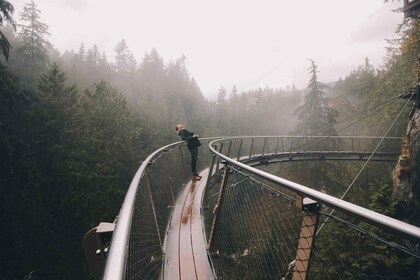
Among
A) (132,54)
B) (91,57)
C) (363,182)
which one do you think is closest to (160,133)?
(363,182)

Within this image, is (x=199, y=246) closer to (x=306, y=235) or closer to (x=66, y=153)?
(x=306, y=235)

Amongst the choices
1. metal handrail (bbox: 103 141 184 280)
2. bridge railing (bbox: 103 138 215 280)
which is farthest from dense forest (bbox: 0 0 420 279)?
metal handrail (bbox: 103 141 184 280)

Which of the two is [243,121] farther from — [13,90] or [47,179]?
[13,90]

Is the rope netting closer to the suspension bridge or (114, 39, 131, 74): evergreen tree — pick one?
the suspension bridge

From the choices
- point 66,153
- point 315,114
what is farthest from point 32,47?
point 315,114

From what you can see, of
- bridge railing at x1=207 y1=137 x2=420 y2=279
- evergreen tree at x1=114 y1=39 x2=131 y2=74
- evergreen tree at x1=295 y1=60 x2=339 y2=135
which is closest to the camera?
bridge railing at x1=207 y1=137 x2=420 y2=279

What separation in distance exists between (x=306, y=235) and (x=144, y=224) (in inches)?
68.5

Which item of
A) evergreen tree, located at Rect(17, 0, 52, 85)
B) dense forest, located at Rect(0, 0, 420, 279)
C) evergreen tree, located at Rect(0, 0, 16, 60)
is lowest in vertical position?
dense forest, located at Rect(0, 0, 420, 279)

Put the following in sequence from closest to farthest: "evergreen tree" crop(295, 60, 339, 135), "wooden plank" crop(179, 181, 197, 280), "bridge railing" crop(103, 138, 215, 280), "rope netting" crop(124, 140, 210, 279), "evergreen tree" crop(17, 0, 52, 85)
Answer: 1. "bridge railing" crop(103, 138, 215, 280)
2. "rope netting" crop(124, 140, 210, 279)
3. "wooden plank" crop(179, 181, 197, 280)
4. "evergreen tree" crop(295, 60, 339, 135)
5. "evergreen tree" crop(17, 0, 52, 85)

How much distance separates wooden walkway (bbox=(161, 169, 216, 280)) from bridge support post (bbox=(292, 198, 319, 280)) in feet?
5.81

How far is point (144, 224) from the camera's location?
2.85 metres

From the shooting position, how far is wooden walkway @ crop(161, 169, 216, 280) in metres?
3.34

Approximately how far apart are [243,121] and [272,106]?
19.4 meters

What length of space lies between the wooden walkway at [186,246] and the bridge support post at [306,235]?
5.81 ft
